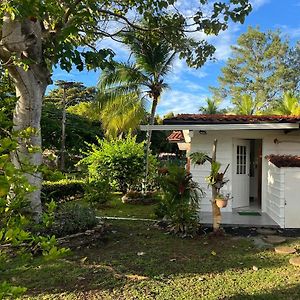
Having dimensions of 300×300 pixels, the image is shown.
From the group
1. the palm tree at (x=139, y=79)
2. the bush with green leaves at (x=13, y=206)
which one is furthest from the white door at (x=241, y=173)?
the bush with green leaves at (x=13, y=206)

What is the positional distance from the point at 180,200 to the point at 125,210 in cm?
452

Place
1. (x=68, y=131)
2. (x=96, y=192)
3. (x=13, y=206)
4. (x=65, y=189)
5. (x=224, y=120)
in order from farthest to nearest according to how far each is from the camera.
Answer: (x=68, y=131)
(x=65, y=189)
(x=96, y=192)
(x=224, y=120)
(x=13, y=206)

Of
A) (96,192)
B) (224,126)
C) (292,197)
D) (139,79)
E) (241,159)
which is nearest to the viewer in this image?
(292,197)

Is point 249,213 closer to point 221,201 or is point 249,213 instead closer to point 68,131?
point 221,201

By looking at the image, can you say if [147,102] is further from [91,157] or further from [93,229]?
[93,229]

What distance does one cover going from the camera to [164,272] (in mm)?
6133

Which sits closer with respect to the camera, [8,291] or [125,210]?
[8,291]

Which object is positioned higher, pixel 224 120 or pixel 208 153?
pixel 224 120

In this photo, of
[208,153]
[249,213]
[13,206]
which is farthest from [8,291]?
[249,213]

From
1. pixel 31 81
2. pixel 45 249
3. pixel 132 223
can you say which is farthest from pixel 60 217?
pixel 45 249

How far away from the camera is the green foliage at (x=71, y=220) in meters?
8.23

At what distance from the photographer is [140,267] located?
20.9 ft

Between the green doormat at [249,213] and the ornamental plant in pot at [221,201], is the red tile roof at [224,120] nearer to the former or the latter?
the ornamental plant in pot at [221,201]

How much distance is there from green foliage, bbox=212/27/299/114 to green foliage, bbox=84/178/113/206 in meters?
28.6
